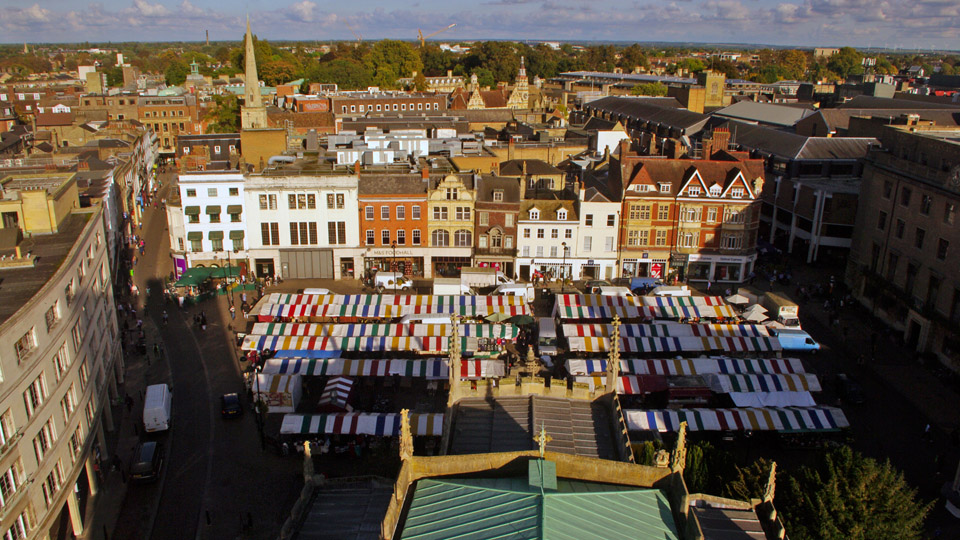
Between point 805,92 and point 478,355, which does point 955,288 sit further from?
point 805,92

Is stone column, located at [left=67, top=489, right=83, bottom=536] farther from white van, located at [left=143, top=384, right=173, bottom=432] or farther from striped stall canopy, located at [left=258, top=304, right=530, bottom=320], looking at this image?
striped stall canopy, located at [left=258, top=304, right=530, bottom=320]

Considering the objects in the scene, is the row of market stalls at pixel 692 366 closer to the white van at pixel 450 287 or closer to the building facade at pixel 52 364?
the white van at pixel 450 287

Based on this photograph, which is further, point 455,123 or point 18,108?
point 18,108

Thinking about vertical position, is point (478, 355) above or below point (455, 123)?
below

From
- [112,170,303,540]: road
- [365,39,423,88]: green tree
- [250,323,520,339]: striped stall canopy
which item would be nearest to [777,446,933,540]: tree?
[112,170,303,540]: road

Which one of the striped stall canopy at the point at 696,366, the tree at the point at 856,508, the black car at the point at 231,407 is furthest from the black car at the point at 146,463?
the tree at the point at 856,508

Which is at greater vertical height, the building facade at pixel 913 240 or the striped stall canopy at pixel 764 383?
the building facade at pixel 913 240

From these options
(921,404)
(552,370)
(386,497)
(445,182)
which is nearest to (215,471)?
(386,497)
